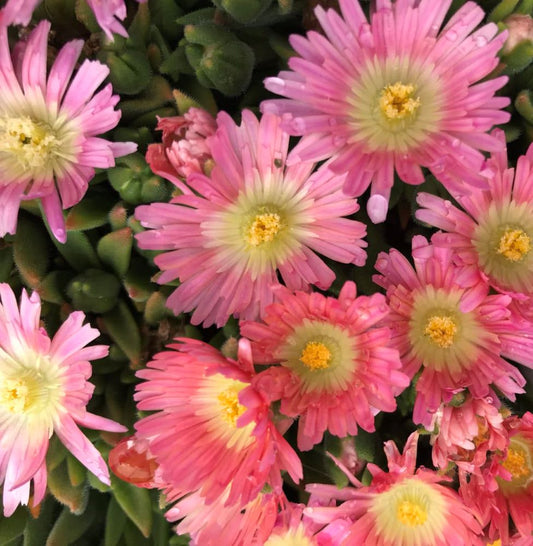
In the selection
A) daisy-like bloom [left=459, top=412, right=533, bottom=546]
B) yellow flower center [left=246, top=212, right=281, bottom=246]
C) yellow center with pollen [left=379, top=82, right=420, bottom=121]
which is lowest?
daisy-like bloom [left=459, top=412, right=533, bottom=546]

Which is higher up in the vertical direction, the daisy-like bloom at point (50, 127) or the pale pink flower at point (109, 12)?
the pale pink flower at point (109, 12)

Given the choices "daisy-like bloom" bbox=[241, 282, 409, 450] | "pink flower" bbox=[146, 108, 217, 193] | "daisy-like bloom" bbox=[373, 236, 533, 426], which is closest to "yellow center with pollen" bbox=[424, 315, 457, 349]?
"daisy-like bloom" bbox=[373, 236, 533, 426]

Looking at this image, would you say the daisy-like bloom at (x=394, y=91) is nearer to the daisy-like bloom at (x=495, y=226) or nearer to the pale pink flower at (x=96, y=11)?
the daisy-like bloom at (x=495, y=226)

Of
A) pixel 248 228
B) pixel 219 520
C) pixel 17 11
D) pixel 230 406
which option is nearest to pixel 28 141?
pixel 17 11

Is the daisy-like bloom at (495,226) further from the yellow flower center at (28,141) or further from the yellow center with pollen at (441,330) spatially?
the yellow flower center at (28,141)

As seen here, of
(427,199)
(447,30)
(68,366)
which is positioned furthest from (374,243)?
(68,366)

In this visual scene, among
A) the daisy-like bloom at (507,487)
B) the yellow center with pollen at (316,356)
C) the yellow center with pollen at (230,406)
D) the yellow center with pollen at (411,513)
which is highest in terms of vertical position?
the yellow center with pollen at (316,356)

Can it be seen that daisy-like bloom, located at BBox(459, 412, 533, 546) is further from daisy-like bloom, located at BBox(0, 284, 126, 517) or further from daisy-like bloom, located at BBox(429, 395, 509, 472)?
daisy-like bloom, located at BBox(0, 284, 126, 517)

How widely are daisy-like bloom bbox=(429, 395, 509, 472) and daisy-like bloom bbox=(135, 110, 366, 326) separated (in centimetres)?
19

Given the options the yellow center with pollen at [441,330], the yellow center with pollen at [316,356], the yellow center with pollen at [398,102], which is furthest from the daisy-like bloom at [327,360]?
the yellow center with pollen at [398,102]

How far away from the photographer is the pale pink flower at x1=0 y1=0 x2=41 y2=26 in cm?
66

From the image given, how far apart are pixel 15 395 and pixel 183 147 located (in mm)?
346

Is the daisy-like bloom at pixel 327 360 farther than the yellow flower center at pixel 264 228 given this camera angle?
No

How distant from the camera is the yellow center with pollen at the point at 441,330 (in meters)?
0.77
